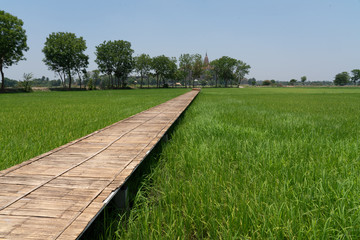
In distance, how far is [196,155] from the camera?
3.20 metres

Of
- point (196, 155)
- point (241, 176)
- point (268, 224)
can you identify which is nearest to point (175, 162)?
point (196, 155)

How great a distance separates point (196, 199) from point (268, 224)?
0.67 m

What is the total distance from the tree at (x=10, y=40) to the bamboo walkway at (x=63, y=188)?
4407 centimetres

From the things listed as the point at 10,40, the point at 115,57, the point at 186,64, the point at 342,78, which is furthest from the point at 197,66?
the point at 342,78

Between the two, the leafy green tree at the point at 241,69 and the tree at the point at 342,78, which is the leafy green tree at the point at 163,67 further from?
the tree at the point at 342,78

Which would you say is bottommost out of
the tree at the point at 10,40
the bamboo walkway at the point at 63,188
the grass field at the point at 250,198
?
the grass field at the point at 250,198

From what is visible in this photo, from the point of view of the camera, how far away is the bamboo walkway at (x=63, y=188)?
1.23m

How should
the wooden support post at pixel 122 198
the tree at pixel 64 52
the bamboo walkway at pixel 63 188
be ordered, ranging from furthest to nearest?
the tree at pixel 64 52 < the wooden support post at pixel 122 198 < the bamboo walkway at pixel 63 188

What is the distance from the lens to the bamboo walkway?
123 centimetres

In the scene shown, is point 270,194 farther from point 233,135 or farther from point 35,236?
point 233,135

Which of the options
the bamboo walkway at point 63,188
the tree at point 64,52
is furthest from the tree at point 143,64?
the bamboo walkway at point 63,188

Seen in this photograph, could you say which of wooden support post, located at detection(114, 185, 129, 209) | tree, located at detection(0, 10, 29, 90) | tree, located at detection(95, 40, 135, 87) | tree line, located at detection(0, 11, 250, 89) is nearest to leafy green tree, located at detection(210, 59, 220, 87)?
tree line, located at detection(0, 11, 250, 89)

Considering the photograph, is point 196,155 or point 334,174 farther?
point 196,155

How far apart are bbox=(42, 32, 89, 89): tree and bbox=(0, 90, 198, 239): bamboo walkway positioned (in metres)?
56.8
